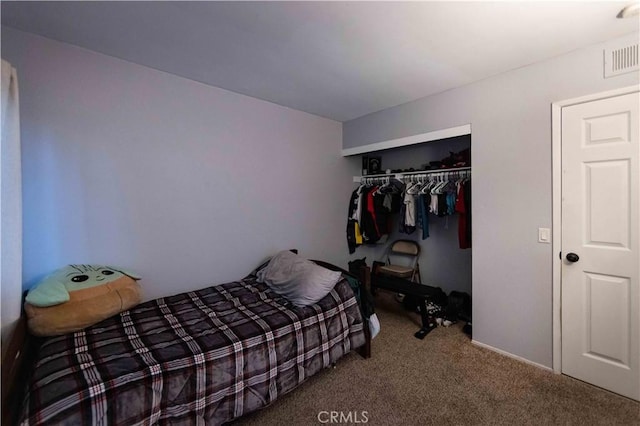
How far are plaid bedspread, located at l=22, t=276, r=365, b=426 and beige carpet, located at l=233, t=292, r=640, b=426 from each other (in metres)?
0.17

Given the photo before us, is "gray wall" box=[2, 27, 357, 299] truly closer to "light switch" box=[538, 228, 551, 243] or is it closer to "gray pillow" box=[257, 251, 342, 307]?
"gray pillow" box=[257, 251, 342, 307]

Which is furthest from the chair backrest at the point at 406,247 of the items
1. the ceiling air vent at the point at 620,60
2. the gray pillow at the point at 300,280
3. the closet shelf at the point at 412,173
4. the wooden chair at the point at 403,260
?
the ceiling air vent at the point at 620,60

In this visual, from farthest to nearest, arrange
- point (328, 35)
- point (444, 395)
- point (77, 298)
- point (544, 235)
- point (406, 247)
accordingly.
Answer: point (406, 247)
point (544, 235)
point (444, 395)
point (328, 35)
point (77, 298)

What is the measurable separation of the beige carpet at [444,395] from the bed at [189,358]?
162 millimetres

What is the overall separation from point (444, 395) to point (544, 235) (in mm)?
1441

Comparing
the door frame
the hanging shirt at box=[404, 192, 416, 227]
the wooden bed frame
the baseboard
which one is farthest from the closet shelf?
the wooden bed frame

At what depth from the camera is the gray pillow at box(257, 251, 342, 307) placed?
2156mm

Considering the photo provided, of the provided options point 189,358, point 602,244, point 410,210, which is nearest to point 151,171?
point 189,358

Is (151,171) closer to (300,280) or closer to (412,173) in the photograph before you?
(300,280)

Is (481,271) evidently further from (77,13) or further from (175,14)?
(77,13)

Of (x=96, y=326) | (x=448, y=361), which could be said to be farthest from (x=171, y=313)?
(x=448, y=361)

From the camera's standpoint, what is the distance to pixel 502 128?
2.32 meters

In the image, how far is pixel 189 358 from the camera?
1.49m

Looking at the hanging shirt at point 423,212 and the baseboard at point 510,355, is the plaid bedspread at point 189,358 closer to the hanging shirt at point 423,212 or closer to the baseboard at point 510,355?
the baseboard at point 510,355
